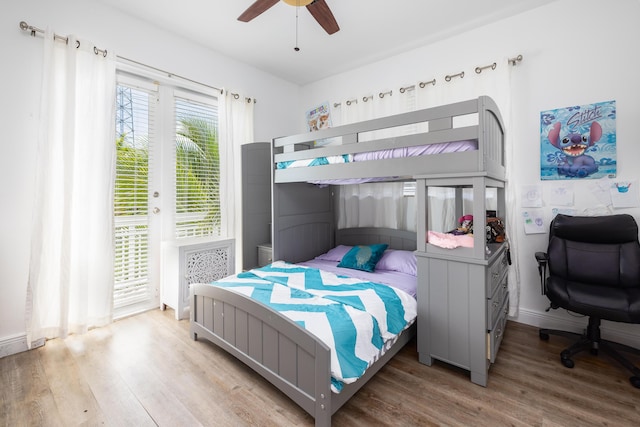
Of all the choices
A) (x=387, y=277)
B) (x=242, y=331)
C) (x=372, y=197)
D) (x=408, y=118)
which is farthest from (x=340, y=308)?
(x=372, y=197)

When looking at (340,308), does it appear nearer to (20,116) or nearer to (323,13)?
(323,13)

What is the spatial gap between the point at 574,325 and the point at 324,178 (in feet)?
8.09

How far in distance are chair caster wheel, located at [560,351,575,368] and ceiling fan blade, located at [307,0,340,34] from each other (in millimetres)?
2886

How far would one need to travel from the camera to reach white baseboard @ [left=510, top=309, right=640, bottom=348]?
89.1 inches

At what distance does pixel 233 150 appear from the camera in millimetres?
3436

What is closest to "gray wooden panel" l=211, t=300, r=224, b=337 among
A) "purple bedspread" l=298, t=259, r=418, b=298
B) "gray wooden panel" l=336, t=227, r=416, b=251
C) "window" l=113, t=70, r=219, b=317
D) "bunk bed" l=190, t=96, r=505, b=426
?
"bunk bed" l=190, t=96, r=505, b=426

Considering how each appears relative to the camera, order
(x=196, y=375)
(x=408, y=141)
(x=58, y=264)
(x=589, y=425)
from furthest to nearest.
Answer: (x=58, y=264), (x=408, y=141), (x=196, y=375), (x=589, y=425)

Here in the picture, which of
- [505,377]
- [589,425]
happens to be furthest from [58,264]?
[589,425]

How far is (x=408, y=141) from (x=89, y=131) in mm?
2585

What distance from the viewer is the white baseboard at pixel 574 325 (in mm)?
2264

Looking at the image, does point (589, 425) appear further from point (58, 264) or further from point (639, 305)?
point (58, 264)

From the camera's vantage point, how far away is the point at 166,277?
2.95m

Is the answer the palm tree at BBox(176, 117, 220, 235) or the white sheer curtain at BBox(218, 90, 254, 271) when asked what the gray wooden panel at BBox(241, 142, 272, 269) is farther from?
the palm tree at BBox(176, 117, 220, 235)

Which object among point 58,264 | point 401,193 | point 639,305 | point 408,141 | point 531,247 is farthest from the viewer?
point 401,193
